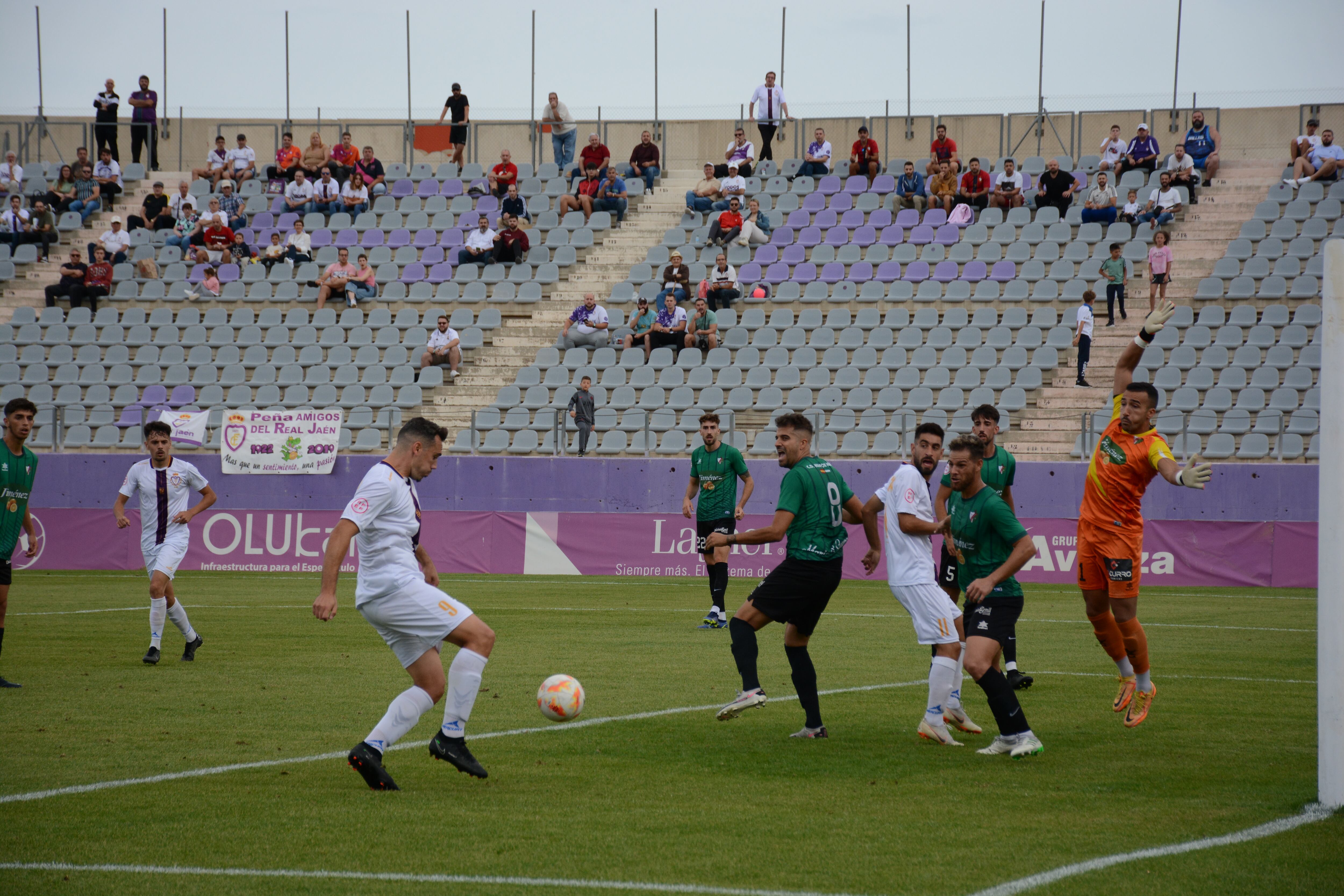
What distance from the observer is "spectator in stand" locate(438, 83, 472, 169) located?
33.8m

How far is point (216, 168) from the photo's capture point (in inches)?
1332

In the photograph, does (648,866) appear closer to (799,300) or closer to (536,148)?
(799,300)

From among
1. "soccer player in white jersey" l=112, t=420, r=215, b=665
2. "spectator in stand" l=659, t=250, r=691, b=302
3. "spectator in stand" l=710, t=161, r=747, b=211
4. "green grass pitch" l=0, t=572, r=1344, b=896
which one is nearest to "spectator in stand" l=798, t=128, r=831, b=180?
"spectator in stand" l=710, t=161, r=747, b=211

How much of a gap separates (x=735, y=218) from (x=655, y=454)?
763 centimetres

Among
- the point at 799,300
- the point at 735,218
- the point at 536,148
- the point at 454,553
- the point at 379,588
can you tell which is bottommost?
the point at 454,553

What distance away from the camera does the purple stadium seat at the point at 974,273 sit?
27.6 meters

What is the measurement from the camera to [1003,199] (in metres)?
29.4

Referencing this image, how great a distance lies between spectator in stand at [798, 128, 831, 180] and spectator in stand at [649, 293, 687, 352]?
22.1 ft

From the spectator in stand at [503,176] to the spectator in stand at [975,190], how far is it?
10.7 metres

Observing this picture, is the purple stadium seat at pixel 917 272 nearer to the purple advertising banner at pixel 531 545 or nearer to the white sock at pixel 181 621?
the purple advertising banner at pixel 531 545

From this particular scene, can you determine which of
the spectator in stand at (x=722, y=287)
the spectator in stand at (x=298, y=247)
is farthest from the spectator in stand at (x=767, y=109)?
the spectator in stand at (x=298, y=247)

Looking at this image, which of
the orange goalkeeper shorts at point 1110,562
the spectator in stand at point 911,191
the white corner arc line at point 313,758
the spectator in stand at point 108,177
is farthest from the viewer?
the spectator in stand at point 108,177

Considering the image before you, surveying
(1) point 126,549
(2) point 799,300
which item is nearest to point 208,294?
(1) point 126,549

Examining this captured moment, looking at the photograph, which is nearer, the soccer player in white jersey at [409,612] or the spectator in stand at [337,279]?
the soccer player in white jersey at [409,612]
